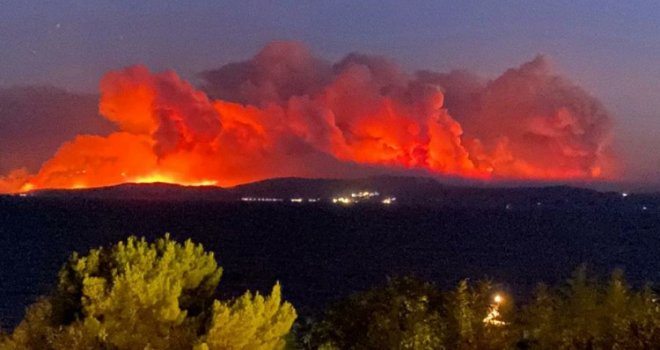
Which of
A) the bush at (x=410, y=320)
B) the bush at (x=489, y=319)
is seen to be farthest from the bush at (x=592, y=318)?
the bush at (x=410, y=320)

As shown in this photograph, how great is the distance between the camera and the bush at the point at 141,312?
14.6 metres

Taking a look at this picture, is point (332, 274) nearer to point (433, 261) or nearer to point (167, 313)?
point (433, 261)

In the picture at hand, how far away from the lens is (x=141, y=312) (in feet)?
49.7

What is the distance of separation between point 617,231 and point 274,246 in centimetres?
7541

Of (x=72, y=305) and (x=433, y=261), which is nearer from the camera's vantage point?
(x=72, y=305)

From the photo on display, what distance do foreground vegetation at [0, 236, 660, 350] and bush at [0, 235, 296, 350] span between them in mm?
19

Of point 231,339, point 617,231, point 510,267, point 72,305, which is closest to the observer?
point 231,339

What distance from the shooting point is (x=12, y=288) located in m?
69.0

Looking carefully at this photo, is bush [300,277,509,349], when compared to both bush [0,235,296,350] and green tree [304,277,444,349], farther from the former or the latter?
bush [0,235,296,350]

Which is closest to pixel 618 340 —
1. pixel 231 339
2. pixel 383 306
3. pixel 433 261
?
pixel 383 306

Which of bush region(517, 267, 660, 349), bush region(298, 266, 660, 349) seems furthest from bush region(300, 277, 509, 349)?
bush region(517, 267, 660, 349)

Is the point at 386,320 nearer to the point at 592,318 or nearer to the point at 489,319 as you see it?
the point at 489,319

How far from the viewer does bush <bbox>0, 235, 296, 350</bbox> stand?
14648 mm

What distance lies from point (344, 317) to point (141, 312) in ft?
12.6
